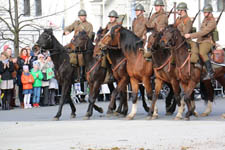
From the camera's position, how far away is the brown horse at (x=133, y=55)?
838 inches

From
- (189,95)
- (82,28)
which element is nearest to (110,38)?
(82,28)

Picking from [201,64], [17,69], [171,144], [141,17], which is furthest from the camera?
[17,69]

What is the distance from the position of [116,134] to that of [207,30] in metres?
5.46

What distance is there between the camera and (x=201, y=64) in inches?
818

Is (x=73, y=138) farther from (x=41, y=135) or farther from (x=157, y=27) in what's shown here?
(x=157, y=27)

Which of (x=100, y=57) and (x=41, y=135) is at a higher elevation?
(x=100, y=57)

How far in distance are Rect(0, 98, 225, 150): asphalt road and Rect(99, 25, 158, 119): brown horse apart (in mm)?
1043

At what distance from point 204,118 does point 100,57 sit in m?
3.50

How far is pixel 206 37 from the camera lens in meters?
21.1

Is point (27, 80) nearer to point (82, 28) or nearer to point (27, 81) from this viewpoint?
point (27, 81)

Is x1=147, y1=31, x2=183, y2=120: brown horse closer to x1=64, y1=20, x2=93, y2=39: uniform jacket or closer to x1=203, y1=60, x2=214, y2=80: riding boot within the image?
x1=203, y1=60, x2=214, y2=80: riding boot

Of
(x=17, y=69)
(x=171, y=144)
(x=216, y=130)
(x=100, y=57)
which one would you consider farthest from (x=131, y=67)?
(x=17, y=69)

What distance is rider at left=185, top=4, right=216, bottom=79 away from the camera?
67.5 feet

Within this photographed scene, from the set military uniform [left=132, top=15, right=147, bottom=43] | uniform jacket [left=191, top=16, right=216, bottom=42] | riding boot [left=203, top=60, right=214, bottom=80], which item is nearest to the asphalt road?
riding boot [left=203, top=60, right=214, bottom=80]
